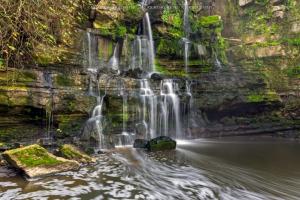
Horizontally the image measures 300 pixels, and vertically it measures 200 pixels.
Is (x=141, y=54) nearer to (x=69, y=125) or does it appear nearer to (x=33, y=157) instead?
(x=69, y=125)

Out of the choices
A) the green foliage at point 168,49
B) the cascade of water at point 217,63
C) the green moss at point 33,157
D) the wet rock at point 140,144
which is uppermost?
the green foliage at point 168,49

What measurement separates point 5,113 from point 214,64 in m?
11.2

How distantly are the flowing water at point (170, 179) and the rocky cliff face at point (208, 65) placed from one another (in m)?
4.06

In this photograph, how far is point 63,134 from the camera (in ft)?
38.5

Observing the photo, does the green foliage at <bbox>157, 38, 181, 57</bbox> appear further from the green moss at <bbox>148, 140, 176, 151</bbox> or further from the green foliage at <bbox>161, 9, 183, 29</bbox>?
the green moss at <bbox>148, 140, 176, 151</bbox>

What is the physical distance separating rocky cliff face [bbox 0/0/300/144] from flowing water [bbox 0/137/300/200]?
13.3 feet

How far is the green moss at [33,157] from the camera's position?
737 centimetres

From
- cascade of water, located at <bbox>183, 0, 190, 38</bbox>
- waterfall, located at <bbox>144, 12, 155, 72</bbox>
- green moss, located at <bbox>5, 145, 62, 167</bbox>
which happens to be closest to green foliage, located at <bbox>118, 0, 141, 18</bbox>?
waterfall, located at <bbox>144, 12, 155, 72</bbox>

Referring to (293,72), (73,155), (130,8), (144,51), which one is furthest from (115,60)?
(293,72)

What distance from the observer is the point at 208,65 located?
1641 cm

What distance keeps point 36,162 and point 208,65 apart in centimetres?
1155

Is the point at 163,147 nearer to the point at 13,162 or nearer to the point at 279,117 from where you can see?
the point at 13,162

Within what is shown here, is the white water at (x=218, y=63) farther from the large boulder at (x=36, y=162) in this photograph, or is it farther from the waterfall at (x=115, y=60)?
the large boulder at (x=36, y=162)

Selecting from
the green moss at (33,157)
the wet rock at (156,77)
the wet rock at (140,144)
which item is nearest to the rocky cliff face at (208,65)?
the wet rock at (156,77)
